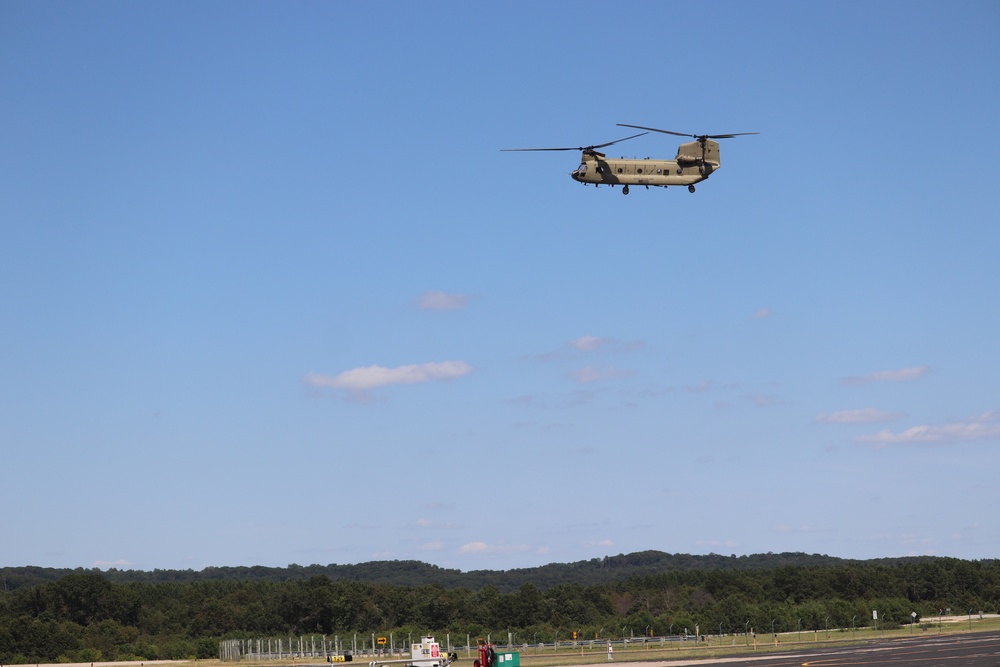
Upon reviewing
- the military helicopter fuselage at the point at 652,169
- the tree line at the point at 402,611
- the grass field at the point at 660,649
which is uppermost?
the military helicopter fuselage at the point at 652,169

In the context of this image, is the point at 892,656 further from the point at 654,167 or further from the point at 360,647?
the point at 360,647

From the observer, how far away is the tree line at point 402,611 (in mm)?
115812

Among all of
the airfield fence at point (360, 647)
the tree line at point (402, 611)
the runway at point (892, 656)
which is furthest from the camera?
the tree line at point (402, 611)

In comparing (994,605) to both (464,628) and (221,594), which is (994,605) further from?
(221,594)

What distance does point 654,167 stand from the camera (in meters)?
77.1

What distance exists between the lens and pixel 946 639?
83562 mm

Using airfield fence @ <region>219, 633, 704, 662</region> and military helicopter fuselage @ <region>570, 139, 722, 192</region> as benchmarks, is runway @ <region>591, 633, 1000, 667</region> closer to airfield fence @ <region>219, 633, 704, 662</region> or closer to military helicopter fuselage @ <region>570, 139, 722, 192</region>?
airfield fence @ <region>219, 633, 704, 662</region>

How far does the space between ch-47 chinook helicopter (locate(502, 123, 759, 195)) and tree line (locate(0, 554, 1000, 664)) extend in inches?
2181

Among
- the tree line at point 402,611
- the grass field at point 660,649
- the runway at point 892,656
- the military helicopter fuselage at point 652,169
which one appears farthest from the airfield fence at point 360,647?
the military helicopter fuselage at point 652,169

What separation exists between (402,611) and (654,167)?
80.3 m

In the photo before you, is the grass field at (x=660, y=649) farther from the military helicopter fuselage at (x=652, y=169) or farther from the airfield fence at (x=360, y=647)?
the military helicopter fuselage at (x=652, y=169)

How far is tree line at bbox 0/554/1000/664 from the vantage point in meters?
116

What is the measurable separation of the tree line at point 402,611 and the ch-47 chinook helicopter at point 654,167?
182 ft

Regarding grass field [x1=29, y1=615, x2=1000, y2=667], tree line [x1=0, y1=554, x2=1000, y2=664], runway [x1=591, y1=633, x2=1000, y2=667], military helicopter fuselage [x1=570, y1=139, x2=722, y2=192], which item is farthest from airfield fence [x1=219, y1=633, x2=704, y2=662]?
military helicopter fuselage [x1=570, y1=139, x2=722, y2=192]
